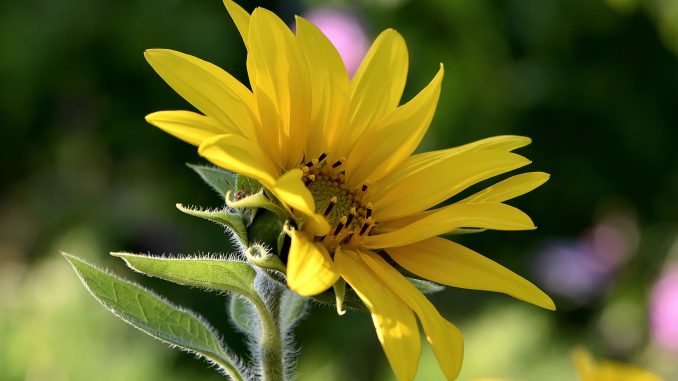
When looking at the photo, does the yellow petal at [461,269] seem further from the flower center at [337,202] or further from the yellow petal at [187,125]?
the yellow petal at [187,125]

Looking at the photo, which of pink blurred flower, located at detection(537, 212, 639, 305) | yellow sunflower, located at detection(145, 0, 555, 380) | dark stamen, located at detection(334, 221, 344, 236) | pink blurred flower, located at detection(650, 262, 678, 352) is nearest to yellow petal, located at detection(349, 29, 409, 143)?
yellow sunflower, located at detection(145, 0, 555, 380)

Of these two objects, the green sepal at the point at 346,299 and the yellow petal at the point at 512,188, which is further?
the yellow petal at the point at 512,188

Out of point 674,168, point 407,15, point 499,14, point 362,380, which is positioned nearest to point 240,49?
point 407,15

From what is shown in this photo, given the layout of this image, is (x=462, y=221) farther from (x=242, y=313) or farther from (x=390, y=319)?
(x=242, y=313)

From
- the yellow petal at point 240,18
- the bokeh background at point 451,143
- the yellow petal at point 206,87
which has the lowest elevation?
the bokeh background at point 451,143

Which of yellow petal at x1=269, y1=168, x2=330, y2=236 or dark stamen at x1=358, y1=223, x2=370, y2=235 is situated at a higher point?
yellow petal at x1=269, y1=168, x2=330, y2=236

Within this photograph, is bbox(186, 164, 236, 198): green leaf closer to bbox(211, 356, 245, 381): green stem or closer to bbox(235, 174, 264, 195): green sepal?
bbox(235, 174, 264, 195): green sepal

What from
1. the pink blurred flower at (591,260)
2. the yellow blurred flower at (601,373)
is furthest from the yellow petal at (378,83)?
the pink blurred flower at (591,260)
